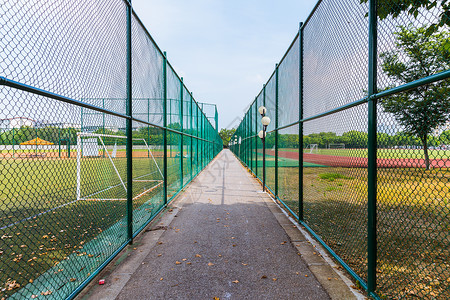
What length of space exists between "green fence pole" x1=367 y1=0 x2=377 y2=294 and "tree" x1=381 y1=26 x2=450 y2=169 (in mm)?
165

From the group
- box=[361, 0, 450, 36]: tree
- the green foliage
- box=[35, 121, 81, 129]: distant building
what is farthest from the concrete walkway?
box=[361, 0, 450, 36]: tree

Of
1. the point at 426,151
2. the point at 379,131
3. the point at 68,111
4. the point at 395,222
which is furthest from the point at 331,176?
the point at 68,111

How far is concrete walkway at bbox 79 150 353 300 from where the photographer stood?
245 cm

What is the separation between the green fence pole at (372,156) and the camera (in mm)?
2264

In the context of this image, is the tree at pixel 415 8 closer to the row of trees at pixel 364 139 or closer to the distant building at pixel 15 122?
the row of trees at pixel 364 139

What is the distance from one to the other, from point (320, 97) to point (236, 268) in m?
2.61

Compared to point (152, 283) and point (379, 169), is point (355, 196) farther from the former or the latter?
point (152, 283)

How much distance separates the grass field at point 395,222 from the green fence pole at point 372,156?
0.08 metres

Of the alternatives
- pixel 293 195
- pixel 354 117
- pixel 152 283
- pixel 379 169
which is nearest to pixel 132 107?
pixel 152 283

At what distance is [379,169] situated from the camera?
7.47ft

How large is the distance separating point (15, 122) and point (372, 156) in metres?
2.94

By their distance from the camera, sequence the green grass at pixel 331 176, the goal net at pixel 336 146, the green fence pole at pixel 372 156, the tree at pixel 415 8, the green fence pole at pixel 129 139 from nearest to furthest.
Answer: the tree at pixel 415 8 < the green fence pole at pixel 372 156 < the goal net at pixel 336 146 < the green grass at pixel 331 176 < the green fence pole at pixel 129 139

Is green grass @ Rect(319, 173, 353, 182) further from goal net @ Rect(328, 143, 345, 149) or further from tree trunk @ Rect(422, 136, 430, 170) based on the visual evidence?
tree trunk @ Rect(422, 136, 430, 170)

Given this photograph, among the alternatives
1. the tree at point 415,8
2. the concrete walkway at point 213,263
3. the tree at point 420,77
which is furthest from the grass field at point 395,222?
the tree at point 415,8
